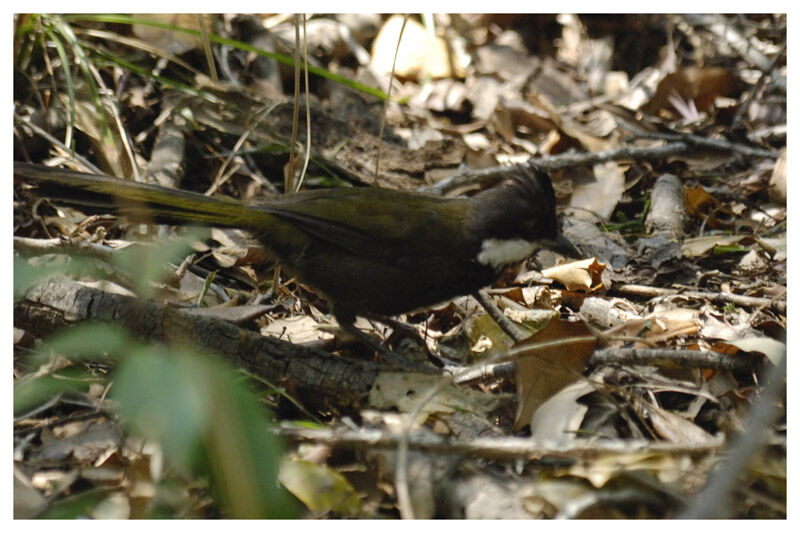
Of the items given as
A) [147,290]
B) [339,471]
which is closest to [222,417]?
[147,290]

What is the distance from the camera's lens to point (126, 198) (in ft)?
10.7

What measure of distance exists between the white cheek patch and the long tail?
3.78 feet

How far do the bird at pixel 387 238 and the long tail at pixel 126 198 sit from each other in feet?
0.05

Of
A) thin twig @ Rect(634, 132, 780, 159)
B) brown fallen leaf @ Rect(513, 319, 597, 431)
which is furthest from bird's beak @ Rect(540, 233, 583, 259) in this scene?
thin twig @ Rect(634, 132, 780, 159)

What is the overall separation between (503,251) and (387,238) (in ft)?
1.80

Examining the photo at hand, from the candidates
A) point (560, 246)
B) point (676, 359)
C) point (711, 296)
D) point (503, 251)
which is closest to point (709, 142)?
point (711, 296)

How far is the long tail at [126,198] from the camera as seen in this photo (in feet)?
10.2

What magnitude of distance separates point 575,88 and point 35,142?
4.23 meters

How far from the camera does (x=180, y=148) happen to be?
4.90 meters

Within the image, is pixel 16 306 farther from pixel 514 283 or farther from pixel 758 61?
pixel 758 61

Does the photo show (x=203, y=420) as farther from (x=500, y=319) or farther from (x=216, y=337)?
(x=500, y=319)

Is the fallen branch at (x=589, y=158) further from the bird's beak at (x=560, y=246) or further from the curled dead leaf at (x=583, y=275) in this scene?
the bird's beak at (x=560, y=246)

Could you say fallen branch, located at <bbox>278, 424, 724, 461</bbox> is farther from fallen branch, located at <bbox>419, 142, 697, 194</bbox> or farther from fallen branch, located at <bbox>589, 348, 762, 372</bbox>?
fallen branch, located at <bbox>419, 142, 697, 194</bbox>

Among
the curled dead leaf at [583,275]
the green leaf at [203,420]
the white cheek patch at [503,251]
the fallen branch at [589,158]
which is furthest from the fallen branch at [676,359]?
the fallen branch at [589,158]
